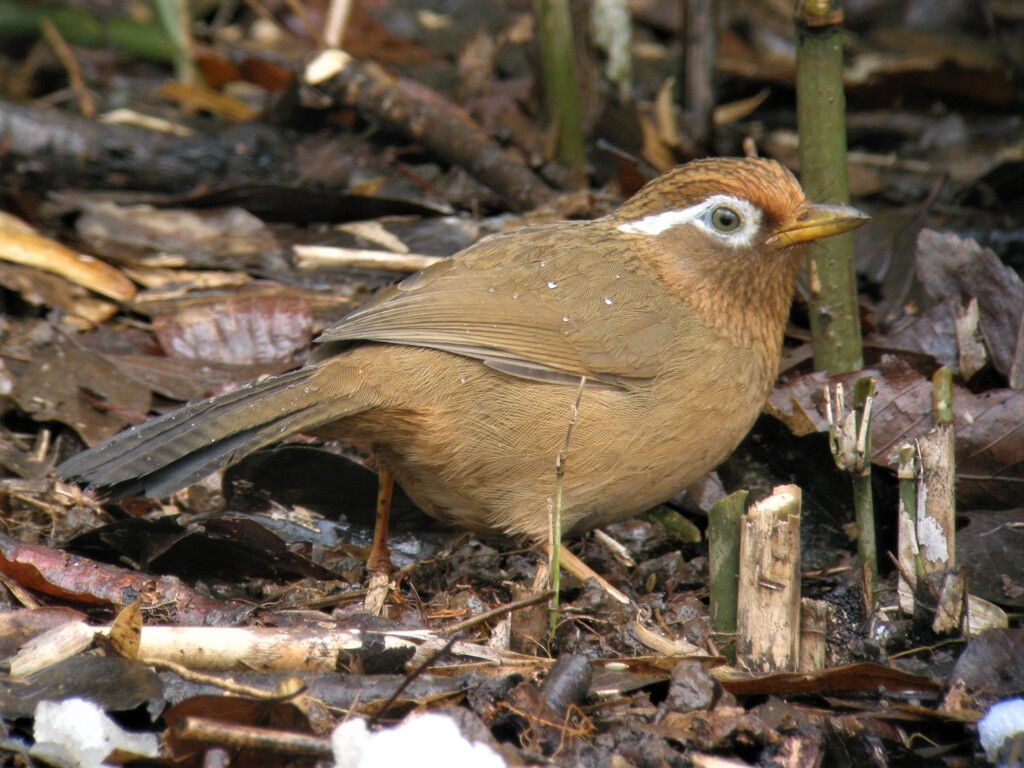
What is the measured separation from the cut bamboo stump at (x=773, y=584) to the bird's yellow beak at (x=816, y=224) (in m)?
1.10

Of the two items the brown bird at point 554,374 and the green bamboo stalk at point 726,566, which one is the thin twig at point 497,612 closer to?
the green bamboo stalk at point 726,566

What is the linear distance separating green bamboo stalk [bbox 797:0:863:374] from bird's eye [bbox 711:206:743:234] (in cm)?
27

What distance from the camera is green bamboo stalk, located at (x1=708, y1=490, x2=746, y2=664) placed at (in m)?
3.38

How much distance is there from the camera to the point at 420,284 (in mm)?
4227

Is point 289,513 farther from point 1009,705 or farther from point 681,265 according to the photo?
point 1009,705

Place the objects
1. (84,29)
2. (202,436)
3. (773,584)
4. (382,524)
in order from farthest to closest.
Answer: (84,29) < (382,524) < (202,436) < (773,584)

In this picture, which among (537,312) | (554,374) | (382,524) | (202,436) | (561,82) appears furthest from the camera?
(561,82)

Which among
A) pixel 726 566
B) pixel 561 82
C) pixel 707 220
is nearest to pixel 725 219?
pixel 707 220

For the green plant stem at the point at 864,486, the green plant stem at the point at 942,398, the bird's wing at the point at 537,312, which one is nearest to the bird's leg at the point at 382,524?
the bird's wing at the point at 537,312

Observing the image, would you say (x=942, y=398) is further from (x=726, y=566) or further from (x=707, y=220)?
(x=707, y=220)

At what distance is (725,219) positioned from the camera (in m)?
4.23

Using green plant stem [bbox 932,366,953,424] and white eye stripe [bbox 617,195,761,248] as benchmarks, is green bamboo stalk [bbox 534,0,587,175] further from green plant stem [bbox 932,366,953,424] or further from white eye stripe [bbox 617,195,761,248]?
green plant stem [bbox 932,366,953,424]

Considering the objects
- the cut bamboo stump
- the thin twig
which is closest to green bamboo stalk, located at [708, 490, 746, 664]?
the cut bamboo stump

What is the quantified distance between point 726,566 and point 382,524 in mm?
1297
